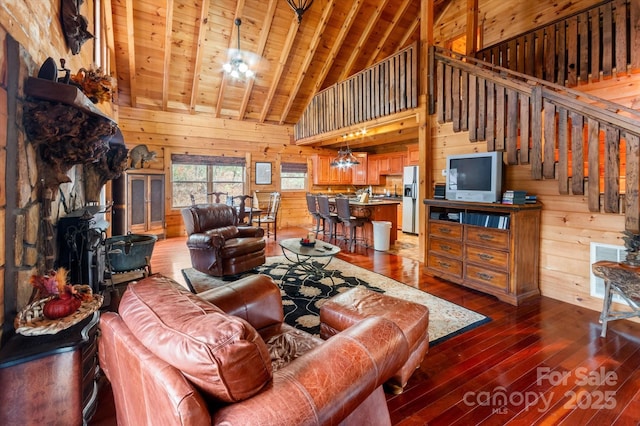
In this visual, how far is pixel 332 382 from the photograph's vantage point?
97 centimetres

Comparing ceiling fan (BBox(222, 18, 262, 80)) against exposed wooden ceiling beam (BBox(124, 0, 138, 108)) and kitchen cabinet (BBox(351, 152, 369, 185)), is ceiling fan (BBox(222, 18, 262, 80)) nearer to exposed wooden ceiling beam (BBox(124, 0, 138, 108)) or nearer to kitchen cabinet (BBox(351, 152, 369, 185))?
exposed wooden ceiling beam (BBox(124, 0, 138, 108))

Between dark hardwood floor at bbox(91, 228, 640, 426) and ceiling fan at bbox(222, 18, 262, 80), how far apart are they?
514 cm

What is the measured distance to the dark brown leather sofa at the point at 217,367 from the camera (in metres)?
0.79

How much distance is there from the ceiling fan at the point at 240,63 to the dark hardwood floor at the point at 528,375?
5143 mm

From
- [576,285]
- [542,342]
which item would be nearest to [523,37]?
[576,285]

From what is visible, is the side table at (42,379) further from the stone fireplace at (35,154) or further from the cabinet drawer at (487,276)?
the cabinet drawer at (487,276)

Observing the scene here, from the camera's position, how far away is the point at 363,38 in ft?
21.5

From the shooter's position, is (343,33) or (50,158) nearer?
(50,158)

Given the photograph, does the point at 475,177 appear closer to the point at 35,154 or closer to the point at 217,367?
the point at 217,367

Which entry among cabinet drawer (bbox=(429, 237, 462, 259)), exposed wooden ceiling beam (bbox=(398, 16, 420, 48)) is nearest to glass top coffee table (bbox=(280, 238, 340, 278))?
cabinet drawer (bbox=(429, 237, 462, 259))

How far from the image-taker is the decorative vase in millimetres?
1433

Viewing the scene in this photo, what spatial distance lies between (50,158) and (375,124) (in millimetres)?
4993

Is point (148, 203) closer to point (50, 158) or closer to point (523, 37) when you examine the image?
point (50, 158)

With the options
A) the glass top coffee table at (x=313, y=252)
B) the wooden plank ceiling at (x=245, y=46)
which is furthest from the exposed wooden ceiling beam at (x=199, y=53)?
the glass top coffee table at (x=313, y=252)
